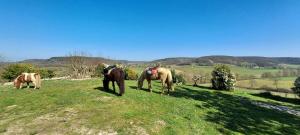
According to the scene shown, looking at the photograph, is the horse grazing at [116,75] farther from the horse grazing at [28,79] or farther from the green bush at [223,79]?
the green bush at [223,79]

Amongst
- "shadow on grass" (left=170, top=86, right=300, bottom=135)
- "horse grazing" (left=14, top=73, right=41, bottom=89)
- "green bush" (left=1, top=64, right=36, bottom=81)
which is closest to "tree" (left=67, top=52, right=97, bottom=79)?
"green bush" (left=1, top=64, right=36, bottom=81)

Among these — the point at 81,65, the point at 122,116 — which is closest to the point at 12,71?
the point at 81,65

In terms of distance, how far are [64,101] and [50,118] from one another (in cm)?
320

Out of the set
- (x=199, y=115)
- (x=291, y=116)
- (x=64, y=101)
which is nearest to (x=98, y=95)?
(x=64, y=101)

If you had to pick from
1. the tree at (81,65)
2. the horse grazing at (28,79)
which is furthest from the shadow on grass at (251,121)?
the tree at (81,65)

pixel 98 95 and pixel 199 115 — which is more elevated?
pixel 98 95

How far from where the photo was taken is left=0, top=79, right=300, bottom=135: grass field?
40.1ft

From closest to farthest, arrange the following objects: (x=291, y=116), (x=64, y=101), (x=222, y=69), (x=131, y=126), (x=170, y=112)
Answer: (x=131, y=126), (x=170, y=112), (x=64, y=101), (x=291, y=116), (x=222, y=69)

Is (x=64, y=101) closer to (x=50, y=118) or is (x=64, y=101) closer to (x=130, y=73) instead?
(x=50, y=118)

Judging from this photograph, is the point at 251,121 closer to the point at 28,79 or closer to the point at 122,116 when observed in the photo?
the point at 122,116

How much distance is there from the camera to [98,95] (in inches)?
690

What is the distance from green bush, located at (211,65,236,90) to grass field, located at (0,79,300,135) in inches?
726

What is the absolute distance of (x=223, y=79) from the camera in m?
38.5

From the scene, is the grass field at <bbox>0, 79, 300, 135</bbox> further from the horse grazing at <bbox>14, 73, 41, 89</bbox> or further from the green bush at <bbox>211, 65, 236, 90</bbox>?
the green bush at <bbox>211, 65, 236, 90</bbox>
